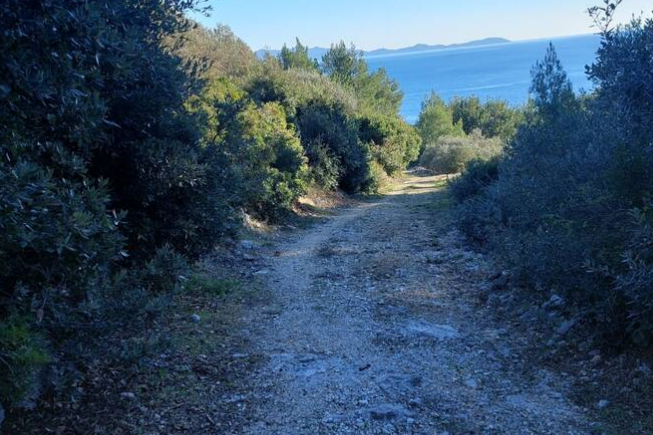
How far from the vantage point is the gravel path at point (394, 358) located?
185 inches

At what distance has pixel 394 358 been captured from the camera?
6.04m

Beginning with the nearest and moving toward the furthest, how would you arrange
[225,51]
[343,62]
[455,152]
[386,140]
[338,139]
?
A: [338,139] → [225,51] → [386,140] → [455,152] → [343,62]

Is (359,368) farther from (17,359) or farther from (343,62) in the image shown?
(343,62)

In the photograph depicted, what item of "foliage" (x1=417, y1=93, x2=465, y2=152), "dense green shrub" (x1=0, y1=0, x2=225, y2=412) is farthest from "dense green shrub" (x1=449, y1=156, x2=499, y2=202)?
"foliage" (x1=417, y1=93, x2=465, y2=152)

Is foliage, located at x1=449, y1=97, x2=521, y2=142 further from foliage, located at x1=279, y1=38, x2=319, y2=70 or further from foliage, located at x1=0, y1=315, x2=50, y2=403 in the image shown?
foliage, located at x1=0, y1=315, x2=50, y2=403

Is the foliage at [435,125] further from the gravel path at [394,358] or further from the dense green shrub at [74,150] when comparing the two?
the dense green shrub at [74,150]

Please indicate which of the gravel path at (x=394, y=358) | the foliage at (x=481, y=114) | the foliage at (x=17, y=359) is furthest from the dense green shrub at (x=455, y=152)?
the foliage at (x=17, y=359)

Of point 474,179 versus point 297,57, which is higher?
point 297,57

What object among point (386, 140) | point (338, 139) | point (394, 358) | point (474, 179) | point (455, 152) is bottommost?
point (455, 152)

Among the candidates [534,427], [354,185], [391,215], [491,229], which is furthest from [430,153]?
[534,427]

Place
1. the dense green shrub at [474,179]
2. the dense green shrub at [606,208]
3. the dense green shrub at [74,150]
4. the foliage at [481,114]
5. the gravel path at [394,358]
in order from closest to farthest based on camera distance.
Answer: the dense green shrub at [74,150], the gravel path at [394,358], the dense green shrub at [606,208], the dense green shrub at [474,179], the foliage at [481,114]

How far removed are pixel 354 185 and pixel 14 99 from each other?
918 inches

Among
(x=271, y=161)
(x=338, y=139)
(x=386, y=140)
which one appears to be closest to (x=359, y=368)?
(x=271, y=161)

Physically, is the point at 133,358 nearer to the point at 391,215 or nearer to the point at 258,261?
the point at 258,261
